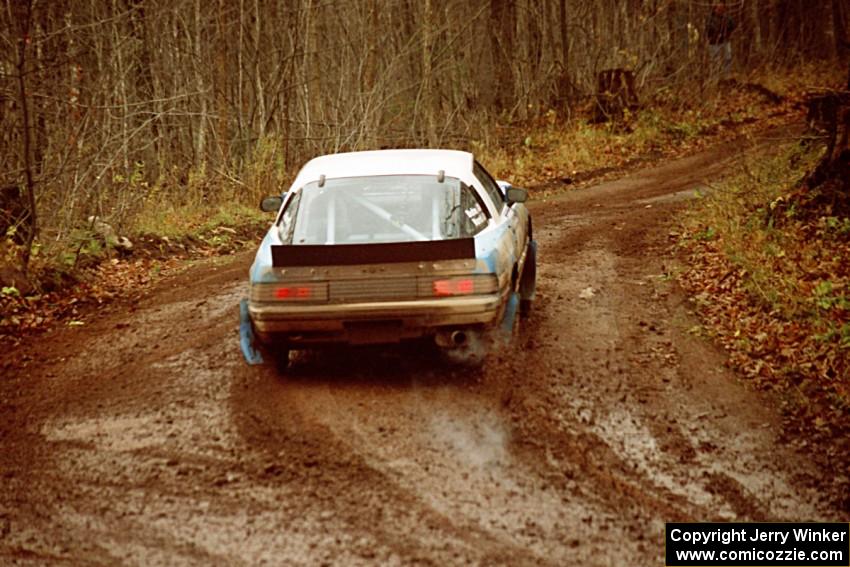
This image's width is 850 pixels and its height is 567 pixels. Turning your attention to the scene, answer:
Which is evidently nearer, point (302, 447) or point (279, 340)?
point (302, 447)

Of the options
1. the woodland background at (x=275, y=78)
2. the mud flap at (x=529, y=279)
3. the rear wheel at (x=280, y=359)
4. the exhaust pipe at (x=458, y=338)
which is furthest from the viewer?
the woodland background at (x=275, y=78)

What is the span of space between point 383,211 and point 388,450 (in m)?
2.30

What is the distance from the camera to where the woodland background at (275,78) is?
12.3 m

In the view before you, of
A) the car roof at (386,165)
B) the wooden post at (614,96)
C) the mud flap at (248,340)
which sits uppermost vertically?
the car roof at (386,165)

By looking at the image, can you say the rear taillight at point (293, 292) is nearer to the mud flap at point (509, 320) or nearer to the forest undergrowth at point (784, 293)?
the mud flap at point (509, 320)

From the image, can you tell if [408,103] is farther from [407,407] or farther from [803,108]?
[407,407]

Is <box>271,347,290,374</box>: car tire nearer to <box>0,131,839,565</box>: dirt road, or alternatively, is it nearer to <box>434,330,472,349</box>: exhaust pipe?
<box>0,131,839,565</box>: dirt road

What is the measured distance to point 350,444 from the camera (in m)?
5.89

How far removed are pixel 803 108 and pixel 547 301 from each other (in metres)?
16.2

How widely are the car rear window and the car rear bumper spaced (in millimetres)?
789

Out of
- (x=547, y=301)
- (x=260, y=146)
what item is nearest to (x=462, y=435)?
(x=547, y=301)

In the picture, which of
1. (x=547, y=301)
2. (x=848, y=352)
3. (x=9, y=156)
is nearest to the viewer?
(x=848, y=352)

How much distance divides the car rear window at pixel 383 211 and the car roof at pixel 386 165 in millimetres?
90

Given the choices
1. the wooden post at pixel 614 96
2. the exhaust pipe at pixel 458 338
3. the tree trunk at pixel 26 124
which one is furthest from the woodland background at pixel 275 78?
the exhaust pipe at pixel 458 338
